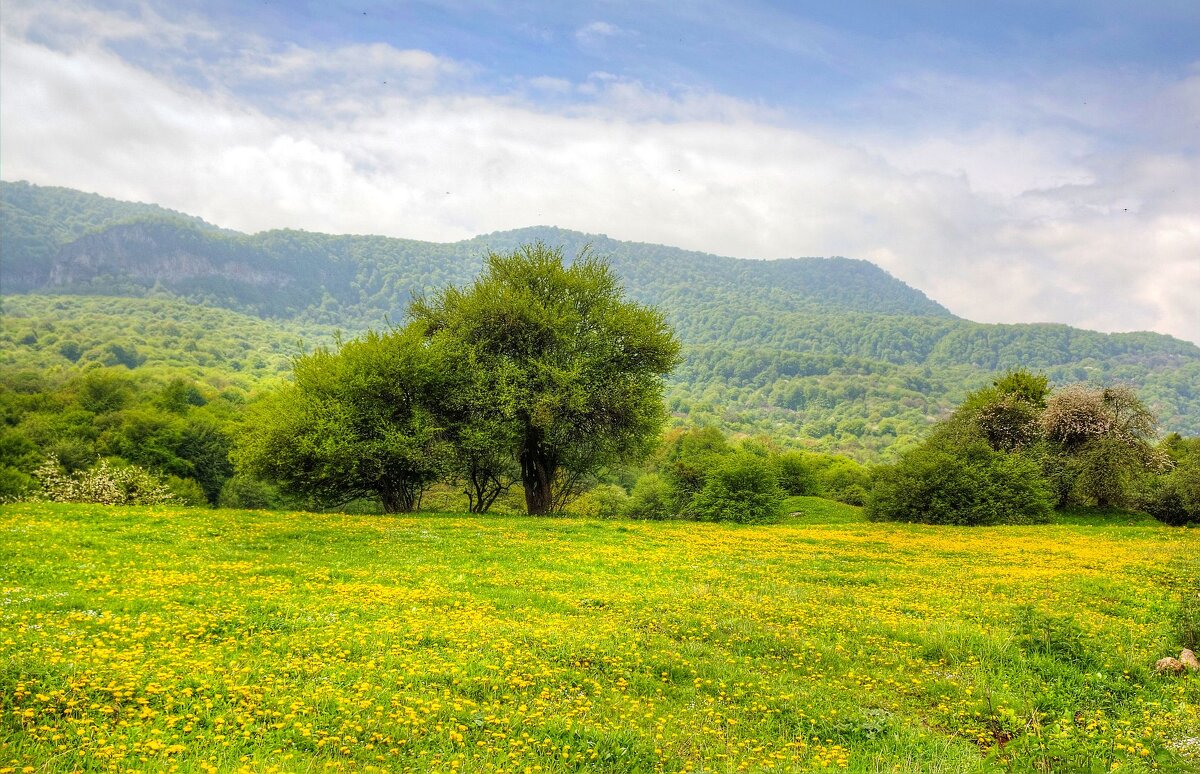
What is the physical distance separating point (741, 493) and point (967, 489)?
43.4 ft

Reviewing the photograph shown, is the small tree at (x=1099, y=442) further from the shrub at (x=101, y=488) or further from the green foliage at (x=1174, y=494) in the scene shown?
the shrub at (x=101, y=488)

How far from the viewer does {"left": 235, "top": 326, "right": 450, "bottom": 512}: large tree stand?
31.3 m

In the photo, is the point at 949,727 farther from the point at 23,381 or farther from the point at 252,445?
the point at 23,381

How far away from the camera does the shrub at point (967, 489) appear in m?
38.2

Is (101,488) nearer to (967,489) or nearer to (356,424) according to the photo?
(356,424)

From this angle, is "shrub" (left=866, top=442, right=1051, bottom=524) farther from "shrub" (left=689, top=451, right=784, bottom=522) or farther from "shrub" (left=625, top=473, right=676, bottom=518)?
"shrub" (left=625, top=473, right=676, bottom=518)

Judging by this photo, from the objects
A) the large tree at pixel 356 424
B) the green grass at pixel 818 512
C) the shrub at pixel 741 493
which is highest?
the large tree at pixel 356 424

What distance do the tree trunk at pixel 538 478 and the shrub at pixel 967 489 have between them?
70.4ft

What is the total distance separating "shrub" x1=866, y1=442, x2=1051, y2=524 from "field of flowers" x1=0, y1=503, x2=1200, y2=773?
19.6 m

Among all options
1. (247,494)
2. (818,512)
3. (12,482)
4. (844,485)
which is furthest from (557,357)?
(247,494)

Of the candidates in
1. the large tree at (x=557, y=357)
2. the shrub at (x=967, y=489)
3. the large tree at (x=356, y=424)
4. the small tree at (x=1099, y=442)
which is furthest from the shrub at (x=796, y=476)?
the large tree at (x=356, y=424)

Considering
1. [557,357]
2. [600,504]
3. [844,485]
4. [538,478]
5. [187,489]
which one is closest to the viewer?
[557,357]

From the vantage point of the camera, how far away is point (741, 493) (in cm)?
3900

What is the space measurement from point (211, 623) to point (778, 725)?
8912 millimetres
